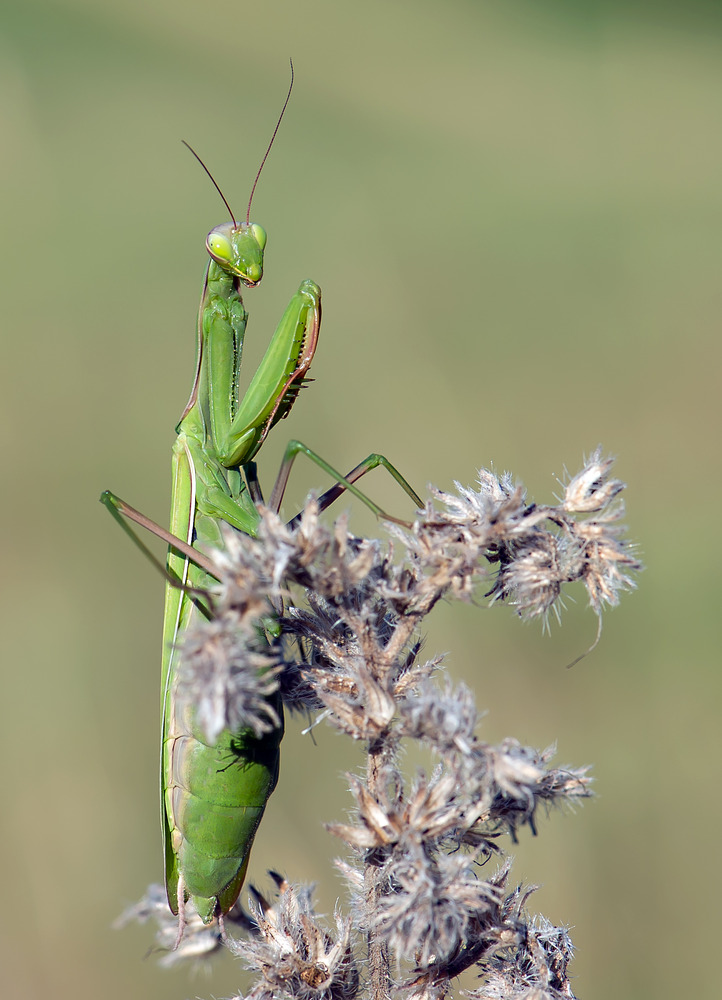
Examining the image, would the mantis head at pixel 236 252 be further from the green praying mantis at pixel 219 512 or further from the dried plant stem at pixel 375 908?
the dried plant stem at pixel 375 908

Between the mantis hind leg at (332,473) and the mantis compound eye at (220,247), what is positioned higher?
the mantis compound eye at (220,247)

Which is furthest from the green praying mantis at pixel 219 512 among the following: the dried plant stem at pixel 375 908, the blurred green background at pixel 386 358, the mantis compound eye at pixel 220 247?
the blurred green background at pixel 386 358

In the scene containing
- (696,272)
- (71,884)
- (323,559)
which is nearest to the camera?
(323,559)

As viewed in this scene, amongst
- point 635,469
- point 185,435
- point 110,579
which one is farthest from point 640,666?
point 110,579

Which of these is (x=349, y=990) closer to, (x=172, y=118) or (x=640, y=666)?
(x=640, y=666)

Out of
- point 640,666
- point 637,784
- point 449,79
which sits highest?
point 449,79

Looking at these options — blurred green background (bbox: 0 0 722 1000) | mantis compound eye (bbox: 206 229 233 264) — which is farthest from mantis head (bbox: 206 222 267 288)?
blurred green background (bbox: 0 0 722 1000)

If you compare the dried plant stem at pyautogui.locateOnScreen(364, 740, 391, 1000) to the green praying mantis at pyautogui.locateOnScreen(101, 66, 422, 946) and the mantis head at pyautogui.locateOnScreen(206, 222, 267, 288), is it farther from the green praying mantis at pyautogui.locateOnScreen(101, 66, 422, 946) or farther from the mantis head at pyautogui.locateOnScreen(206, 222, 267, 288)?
the mantis head at pyautogui.locateOnScreen(206, 222, 267, 288)
